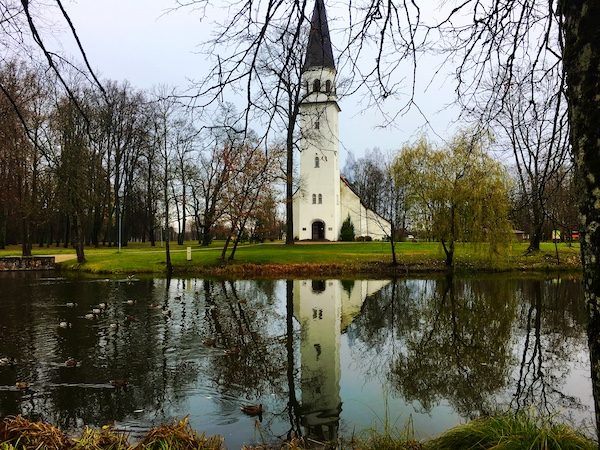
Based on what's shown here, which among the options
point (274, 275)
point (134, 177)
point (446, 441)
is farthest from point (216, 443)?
point (134, 177)

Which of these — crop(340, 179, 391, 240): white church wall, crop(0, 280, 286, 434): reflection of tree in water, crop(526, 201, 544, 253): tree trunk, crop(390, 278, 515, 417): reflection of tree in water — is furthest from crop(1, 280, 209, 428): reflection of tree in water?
crop(340, 179, 391, 240): white church wall

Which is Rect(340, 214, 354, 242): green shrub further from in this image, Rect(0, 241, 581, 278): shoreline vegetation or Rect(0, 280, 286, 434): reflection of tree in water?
Rect(0, 280, 286, 434): reflection of tree in water

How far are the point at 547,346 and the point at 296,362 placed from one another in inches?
242

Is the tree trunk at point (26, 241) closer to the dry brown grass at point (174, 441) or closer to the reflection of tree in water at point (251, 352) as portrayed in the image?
the reflection of tree in water at point (251, 352)

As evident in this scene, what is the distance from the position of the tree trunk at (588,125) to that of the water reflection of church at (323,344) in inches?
194

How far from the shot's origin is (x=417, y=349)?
1081 centimetres

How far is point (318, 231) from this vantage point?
4700 centimetres

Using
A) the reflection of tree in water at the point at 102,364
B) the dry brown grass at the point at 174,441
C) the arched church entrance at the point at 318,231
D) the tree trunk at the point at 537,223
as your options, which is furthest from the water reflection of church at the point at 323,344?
the arched church entrance at the point at 318,231

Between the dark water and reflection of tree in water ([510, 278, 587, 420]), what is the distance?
46 millimetres

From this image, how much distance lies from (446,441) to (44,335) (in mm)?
10727

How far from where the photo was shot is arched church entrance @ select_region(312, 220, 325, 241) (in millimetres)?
46719

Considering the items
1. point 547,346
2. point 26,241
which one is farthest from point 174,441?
point 26,241

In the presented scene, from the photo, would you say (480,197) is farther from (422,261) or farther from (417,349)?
(417,349)

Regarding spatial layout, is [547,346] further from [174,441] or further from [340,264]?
[340,264]
